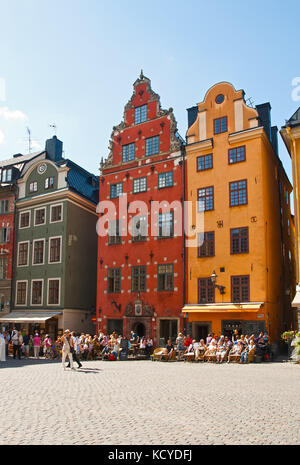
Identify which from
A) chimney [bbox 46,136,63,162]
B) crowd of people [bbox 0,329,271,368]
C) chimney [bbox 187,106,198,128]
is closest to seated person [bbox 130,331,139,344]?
crowd of people [bbox 0,329,271,368]

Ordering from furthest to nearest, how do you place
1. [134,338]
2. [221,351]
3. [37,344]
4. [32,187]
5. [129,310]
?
[32,187]
[129,310]
[134,338]
[37,344]
[221,351]

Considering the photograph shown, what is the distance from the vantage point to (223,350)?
2277cm

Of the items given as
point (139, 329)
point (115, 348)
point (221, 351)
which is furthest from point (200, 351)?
point (139, 329)

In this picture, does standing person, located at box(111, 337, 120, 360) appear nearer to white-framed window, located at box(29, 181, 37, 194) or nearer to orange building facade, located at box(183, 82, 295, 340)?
orange building facade, located at box(183, 82, 295, 340)

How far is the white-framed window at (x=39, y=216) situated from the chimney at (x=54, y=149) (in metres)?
5.53

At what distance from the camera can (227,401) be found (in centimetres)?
1026

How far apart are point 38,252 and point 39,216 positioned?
3.07 metres

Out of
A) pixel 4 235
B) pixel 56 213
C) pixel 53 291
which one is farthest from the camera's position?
pixel 4 235

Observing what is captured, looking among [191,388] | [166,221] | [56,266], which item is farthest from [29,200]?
[191,388]

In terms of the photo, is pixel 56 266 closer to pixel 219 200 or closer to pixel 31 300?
pixel 31 300

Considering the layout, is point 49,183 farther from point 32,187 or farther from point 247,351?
point 247,351

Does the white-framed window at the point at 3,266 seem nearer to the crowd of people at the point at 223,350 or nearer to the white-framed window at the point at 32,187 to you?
the white-framed window at the point at 32,187

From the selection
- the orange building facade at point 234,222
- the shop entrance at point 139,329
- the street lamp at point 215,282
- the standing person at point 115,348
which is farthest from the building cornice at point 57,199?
the standing person at point 115,348

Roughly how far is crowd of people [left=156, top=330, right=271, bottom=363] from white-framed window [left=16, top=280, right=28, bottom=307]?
53.8 feet
